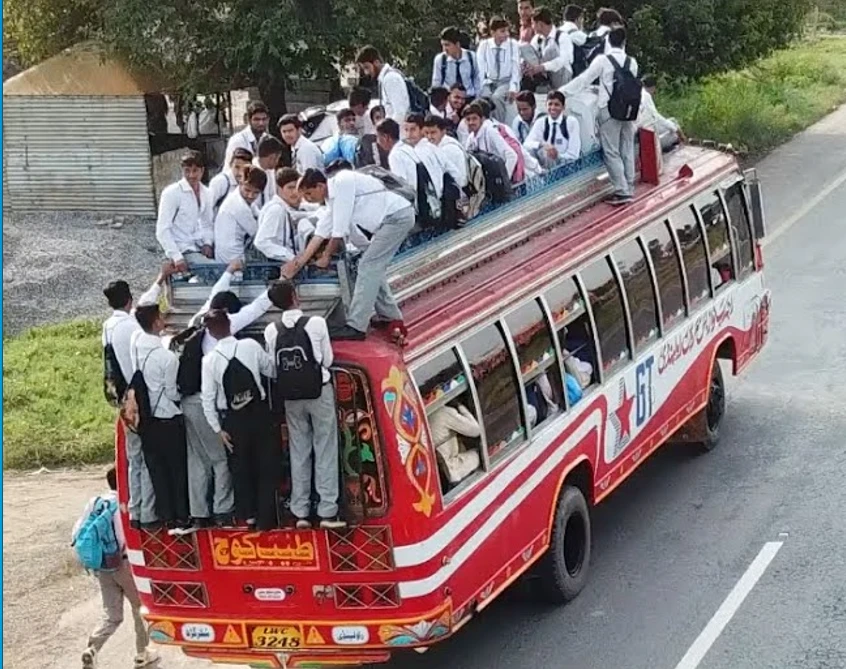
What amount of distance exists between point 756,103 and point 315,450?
72.7 ft

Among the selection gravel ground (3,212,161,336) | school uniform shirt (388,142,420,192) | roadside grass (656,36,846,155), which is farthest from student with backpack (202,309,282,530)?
roadside grass (656,36,846,155)

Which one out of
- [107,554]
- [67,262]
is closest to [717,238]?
[107,554]

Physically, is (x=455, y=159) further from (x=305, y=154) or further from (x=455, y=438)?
(x=455, y=438)

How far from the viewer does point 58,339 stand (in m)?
15.2

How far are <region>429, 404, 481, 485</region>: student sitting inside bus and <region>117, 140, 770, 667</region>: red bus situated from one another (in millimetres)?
13

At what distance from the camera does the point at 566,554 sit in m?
9.22

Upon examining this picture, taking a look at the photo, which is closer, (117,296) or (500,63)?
(117,296)

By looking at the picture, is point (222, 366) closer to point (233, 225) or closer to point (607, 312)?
point (233, 225)

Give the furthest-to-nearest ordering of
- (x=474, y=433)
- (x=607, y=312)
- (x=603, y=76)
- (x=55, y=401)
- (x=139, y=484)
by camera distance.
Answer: (x=55, y=401), (x=603, y=76), (x=607, y=312), (x=474, y=433), (x=139, y=484)

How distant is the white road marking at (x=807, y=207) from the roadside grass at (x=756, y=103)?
107 inches

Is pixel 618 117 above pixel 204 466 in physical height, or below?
above

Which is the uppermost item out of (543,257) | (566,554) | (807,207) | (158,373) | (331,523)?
(543,257)

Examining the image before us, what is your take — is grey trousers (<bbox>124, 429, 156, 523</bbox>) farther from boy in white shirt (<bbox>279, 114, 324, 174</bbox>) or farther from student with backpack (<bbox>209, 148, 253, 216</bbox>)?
boy in white shirt (<bbox>279, 114, 324, 174</bbox>)

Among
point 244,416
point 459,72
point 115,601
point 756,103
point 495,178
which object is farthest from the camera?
point 756,103
